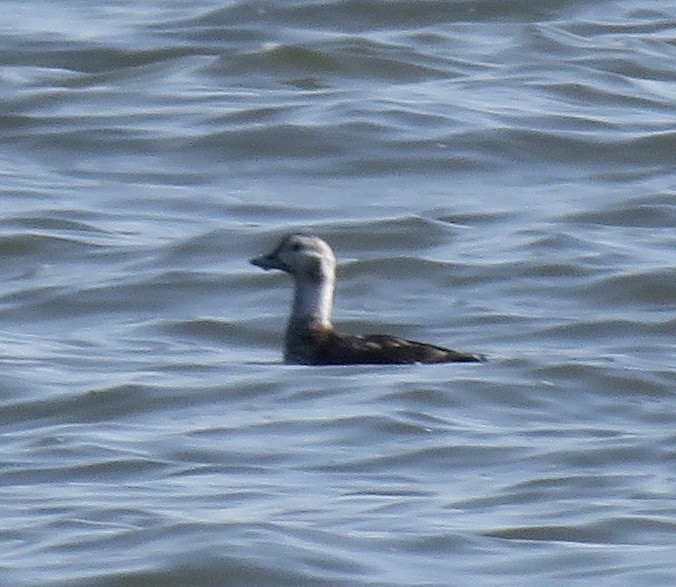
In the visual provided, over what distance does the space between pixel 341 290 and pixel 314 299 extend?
142 centimetres

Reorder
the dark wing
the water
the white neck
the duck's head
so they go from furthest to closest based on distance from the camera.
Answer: the duck's head
the white neck
the dark wing
the water

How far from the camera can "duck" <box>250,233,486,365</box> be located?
12219mm

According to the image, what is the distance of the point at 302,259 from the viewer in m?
13.3

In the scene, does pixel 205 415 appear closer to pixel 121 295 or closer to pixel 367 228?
pixel 121 295

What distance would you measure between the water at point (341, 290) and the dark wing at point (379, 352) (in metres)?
0.07

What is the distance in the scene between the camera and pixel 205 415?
11.5 m

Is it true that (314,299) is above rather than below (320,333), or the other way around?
above

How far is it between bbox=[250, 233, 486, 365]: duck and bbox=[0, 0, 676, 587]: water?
0.11 m

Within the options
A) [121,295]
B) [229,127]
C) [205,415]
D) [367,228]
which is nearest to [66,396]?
[205,415]

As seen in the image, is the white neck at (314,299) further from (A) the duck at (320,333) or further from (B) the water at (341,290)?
(B) the water at (341,290)

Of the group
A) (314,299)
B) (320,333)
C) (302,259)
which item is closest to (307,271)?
(302,259)

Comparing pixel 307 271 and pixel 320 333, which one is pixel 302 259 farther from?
pixel 320 333

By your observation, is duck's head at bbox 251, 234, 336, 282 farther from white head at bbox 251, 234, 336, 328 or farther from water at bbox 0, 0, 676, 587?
water at bbox 0, 0, 676, 587

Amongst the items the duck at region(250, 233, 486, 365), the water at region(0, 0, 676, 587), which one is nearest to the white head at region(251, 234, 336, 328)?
the duck at region(250, 233, 486, 365)
